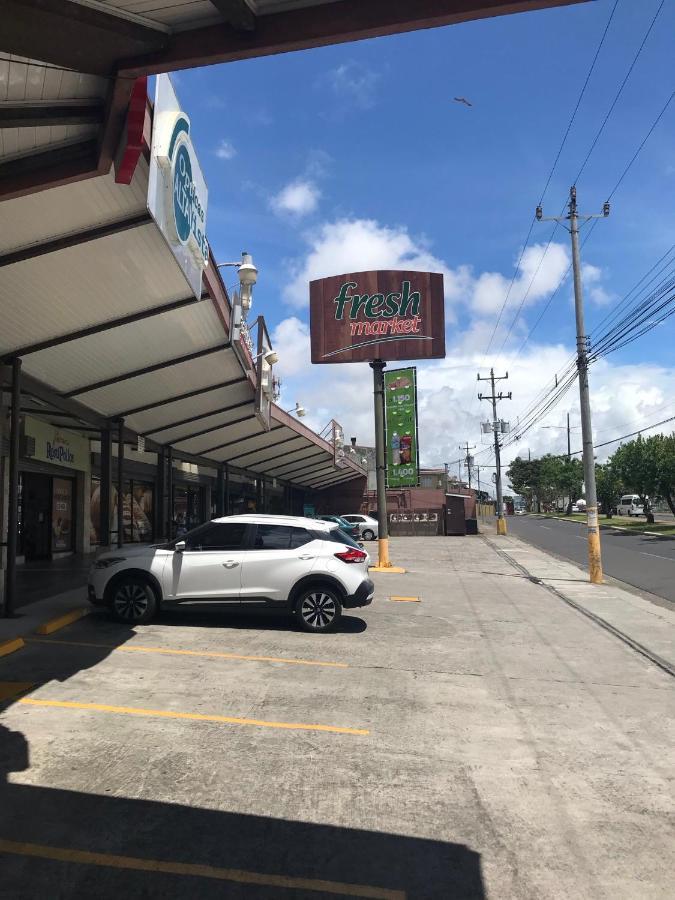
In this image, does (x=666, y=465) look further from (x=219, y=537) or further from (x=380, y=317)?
(x=219, y=537)

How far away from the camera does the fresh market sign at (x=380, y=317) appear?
21297 millimetres

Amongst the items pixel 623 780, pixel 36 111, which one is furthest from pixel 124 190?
pixel 623 780

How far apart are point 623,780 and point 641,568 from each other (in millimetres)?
18609

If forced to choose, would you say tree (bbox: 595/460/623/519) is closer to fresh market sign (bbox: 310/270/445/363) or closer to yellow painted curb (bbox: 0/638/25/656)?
fresh market sign (bbox: 310/270/445/363)

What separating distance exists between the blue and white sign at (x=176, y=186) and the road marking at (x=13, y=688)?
457 cm

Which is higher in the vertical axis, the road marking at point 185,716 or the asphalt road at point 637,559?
the road marking at point 185,716

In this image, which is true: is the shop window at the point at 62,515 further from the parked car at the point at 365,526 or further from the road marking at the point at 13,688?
the parked car at the point at 365,526

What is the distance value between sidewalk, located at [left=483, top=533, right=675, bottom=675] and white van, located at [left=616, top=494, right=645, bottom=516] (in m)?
57.2

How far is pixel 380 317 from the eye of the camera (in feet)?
70.1

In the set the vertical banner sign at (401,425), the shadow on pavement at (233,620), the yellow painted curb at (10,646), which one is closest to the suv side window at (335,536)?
the shadow on pavement at (233,620)

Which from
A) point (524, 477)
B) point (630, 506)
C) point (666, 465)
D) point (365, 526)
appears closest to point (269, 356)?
point (365, 526)

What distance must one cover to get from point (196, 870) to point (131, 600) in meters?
6.37

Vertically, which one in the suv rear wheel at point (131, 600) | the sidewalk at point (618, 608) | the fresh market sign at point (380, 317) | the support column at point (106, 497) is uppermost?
the fresh market sign at point (380, 317)

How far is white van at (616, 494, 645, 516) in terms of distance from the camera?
73.9m
